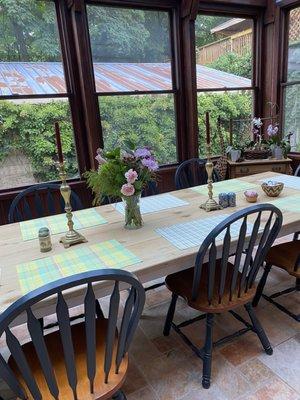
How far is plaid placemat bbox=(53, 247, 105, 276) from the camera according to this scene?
1261 mm

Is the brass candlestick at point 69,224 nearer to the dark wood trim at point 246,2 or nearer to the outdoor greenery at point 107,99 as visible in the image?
the outdoor greenery at point 107,99

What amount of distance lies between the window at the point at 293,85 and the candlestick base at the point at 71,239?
3.43 metres

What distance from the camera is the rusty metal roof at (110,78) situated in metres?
2.95

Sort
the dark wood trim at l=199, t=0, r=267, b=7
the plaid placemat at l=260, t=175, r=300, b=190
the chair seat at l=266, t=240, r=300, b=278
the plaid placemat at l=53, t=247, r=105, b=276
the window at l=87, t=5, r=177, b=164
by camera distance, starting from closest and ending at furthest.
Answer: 1. the plaid placemat at l=53, t=247, r=105, b=276
2. the chair seat at l=266, t=240, r=300, b=278
3. the plaid placemat at l=260, t=175, r=300, b=190
4. the window at l=87, t=5, r=177, b=164
5. the dark wood trim at l=199, t=0, r=267, b=7

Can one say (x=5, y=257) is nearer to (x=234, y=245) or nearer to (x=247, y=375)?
(x=234, y=245)

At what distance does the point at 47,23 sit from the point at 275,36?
278cm

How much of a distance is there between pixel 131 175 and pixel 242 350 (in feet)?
3.74

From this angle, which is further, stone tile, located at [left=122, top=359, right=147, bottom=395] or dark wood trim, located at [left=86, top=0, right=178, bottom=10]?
dark wood trim, located at [left=86, top=0, right=178, bottom=10]

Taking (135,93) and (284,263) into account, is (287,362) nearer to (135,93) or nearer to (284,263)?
(284,263)

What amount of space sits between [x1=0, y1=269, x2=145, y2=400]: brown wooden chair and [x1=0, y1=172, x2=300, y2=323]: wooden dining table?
139mm

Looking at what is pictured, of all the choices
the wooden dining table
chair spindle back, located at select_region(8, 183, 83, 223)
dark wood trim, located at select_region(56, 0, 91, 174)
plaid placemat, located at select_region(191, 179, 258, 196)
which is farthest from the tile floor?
dark wood trim, located at select_region(56, 0, 91, 174)

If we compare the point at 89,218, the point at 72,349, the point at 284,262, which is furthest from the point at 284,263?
the point at 72,349

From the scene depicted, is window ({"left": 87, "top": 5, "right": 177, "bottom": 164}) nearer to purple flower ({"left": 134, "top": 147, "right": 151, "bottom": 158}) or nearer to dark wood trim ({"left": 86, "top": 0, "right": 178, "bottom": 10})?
dark wood trim ({"left": 86, "top": 0, "right": 178, "bottom": 10})

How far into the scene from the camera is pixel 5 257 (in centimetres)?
143
